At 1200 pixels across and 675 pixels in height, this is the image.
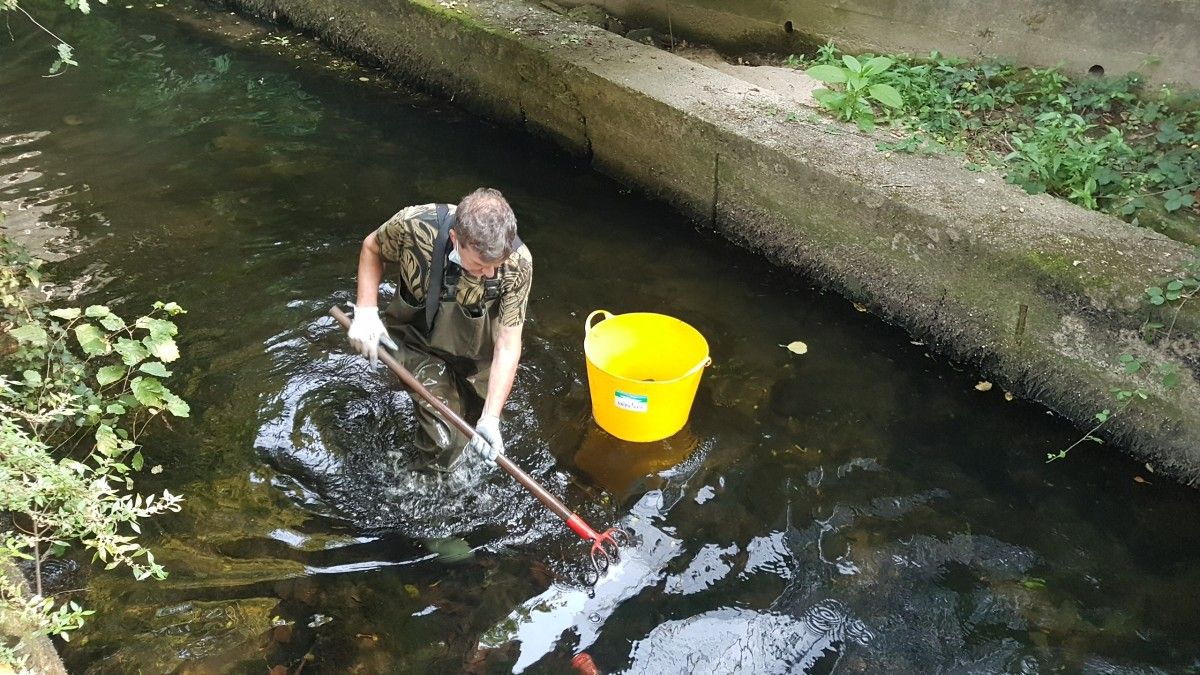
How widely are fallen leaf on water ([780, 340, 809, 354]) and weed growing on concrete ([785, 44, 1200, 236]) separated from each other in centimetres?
134

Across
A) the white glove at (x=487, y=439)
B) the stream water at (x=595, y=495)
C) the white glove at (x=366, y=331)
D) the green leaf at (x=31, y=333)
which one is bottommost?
the stream water at (x=595, y=495)

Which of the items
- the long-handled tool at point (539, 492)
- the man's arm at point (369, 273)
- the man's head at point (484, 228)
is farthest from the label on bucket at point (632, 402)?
the man's arm at point (369, 273)

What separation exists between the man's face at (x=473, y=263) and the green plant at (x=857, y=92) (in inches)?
123

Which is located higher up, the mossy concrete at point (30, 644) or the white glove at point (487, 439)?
the mossy concrete at point (30, 644)

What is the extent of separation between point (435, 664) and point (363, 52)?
6.64 meters

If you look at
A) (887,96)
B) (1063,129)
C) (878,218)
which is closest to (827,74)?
(887,96)

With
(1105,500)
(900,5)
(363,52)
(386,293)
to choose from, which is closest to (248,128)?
(363,52)

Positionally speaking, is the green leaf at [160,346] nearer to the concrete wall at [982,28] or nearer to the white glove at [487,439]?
the white glove at [487,439]

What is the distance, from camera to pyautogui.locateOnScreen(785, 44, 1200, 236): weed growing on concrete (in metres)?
4.80

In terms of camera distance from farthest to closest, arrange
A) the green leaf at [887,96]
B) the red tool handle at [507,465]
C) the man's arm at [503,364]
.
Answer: the green leaf at [887,96] < the man's arm at [503,364] < the red tool handle at [507,465]

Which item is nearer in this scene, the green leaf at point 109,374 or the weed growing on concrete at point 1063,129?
the green leaf at point 109,374

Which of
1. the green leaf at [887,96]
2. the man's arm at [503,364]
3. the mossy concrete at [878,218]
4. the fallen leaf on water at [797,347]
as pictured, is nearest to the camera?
the man's arm at [503,364]

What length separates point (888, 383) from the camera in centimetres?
475

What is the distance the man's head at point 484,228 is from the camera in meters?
3.07
